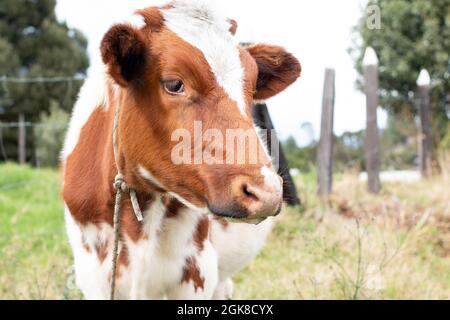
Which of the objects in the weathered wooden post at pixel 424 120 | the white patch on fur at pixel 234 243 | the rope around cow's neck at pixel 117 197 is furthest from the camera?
A: the weathered wooden post at pixel 424 120

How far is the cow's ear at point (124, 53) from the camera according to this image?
2.24m

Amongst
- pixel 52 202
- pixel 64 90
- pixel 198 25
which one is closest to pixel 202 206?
pixel 198 25

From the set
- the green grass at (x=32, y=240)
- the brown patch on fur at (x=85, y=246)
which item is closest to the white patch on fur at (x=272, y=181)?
the brown patch on fur at (x=85, y=246)

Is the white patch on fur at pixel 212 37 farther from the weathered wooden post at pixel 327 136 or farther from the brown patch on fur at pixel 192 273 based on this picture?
the weathered wooden post at pixel 327 136

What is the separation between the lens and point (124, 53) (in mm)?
2277

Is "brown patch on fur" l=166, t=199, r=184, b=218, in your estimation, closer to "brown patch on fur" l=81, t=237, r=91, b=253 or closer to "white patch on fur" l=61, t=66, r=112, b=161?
"brown patch on fur" l=81, t=237, r=91, b=253

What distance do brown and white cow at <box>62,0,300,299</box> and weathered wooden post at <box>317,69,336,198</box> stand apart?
5.14 metres

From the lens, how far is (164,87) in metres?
2.27

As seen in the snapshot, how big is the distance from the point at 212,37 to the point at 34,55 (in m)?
18.1

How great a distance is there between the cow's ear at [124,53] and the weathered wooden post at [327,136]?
5825mm

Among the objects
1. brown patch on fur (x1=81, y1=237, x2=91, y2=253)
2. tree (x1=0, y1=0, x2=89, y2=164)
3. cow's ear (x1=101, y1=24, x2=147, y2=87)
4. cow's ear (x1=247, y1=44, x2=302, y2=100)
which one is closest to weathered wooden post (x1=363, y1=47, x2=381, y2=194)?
cow's ear (x1=247, y1=44, x2=302, y2=100)

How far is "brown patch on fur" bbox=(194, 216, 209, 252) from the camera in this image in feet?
9.33

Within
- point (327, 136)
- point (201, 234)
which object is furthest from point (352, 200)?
point (201, 234)

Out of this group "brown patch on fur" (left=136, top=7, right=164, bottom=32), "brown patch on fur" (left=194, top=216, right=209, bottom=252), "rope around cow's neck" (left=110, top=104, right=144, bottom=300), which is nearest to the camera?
"brown patch on fur" (left=136, top=7, right=164, bottom=32)
